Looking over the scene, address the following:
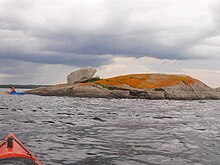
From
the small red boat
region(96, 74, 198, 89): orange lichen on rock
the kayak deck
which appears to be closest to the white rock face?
region(96, 74, 198, 89): orange lichen on rock

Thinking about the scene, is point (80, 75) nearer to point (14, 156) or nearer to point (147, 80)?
point (147, 80)

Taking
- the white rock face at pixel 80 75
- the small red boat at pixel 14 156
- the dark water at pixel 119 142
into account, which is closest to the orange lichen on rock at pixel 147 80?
the white rock face at pixel 80 75

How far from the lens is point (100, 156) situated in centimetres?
1026

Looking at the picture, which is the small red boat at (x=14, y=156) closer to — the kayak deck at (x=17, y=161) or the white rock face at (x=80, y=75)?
the kayak deck at (x=17, y=161)

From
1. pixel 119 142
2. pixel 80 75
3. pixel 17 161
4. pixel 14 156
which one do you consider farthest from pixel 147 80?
pixel 17 161

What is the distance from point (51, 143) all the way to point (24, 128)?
4.58 metres

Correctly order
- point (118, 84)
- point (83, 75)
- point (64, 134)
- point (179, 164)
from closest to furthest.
Result: point (179, 164) → point (64, 134) → point (118, 84) → point (83, 75)

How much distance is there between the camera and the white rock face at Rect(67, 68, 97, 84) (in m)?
69.0

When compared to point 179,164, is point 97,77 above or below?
Answer: above

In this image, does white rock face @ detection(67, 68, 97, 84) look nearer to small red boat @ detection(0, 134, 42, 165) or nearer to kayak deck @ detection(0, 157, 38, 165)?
small red boat @ detection(0, 134, 42, 165)

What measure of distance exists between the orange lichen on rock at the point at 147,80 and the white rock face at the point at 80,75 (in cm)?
683

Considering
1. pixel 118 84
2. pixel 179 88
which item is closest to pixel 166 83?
pixel 179 88

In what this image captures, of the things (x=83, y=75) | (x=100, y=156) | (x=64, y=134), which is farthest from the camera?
(x=83, y=75)

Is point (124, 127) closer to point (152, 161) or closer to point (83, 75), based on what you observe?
point (152, 161)
